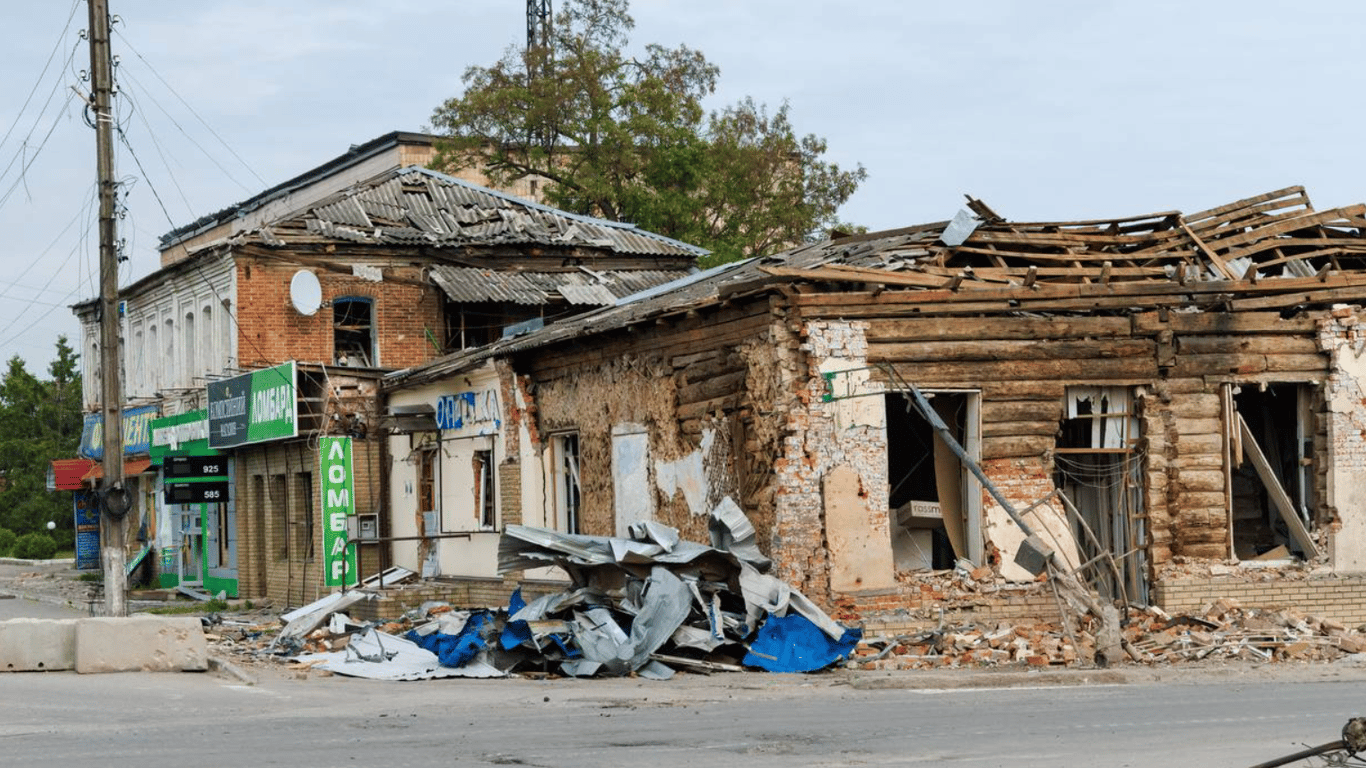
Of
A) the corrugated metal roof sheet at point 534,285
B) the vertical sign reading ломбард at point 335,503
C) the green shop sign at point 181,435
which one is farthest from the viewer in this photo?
the green shop sign at point 181,435

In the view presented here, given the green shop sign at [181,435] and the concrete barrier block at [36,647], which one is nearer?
the concrete barrier block at [36,647]

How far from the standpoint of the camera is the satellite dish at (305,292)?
104ft

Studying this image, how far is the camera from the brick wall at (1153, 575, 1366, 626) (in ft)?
63.4

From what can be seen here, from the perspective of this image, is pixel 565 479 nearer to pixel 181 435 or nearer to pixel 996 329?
pixel 996 329

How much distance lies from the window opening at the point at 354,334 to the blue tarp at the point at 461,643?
14748mm

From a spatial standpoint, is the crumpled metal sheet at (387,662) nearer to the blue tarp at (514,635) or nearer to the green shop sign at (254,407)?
the blue tarp at (514,635)

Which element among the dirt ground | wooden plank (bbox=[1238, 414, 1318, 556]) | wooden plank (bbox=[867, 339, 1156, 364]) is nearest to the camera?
the dirt ground

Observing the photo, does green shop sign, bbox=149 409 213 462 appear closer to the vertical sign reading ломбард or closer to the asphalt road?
the vertical sign reading ломбард

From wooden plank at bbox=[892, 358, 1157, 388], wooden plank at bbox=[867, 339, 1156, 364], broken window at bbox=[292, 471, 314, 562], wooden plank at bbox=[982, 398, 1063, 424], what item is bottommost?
broken window at bbox=[292, 471, 314, 562]

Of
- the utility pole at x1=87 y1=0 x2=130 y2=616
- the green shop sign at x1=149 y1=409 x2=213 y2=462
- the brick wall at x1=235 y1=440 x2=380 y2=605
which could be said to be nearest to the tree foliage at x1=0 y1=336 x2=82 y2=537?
the green shop sign at x1=149 y1=409 x2=213 y2=462

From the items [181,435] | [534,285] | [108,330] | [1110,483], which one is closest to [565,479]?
[108,330]

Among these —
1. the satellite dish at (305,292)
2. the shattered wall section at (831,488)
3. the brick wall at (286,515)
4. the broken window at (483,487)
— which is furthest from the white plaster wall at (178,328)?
the shattered wall section at (831,488)

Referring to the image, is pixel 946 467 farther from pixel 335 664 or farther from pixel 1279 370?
pixel 335 664

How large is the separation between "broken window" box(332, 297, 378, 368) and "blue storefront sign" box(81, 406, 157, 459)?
7708 millimetres
